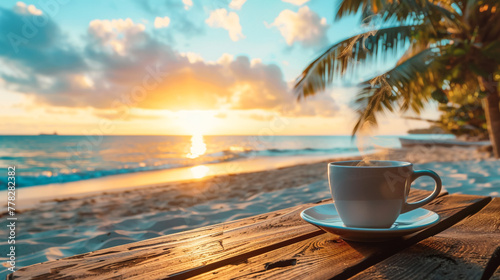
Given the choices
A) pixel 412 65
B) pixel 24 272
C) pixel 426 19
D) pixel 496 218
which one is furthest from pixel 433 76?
pixel 24 272

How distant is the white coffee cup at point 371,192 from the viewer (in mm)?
614

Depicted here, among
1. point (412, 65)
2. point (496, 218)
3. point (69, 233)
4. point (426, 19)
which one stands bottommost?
point (69, 233)

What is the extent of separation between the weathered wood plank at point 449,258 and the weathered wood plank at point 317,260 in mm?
22

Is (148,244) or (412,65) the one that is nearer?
(148,244)

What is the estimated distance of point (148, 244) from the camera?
Result: 2.22 ft

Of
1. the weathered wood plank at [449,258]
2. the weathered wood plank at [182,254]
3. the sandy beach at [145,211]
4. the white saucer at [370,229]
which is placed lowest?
the sandy beach at [145,211]

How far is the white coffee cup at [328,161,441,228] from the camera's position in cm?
61

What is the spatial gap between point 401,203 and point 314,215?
20 cm

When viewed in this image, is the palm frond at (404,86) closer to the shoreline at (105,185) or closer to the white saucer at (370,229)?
the white saucer at (370,229)

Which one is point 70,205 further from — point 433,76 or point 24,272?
point 433,76

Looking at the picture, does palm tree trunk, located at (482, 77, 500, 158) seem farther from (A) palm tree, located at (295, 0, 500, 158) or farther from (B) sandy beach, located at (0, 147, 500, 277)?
(B) sandy beach, located at (0, 147, 500, 277)

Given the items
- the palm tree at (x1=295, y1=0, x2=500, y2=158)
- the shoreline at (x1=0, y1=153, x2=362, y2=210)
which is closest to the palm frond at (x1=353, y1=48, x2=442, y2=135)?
the palm tree at (x1=295, y1=0, x2=500, y2=158)

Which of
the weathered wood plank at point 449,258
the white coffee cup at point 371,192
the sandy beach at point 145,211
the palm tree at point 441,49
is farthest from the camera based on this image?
the palm tree at point 441,49

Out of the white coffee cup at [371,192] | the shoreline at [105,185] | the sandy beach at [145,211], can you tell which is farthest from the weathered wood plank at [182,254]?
the shoreline at [105,185]
